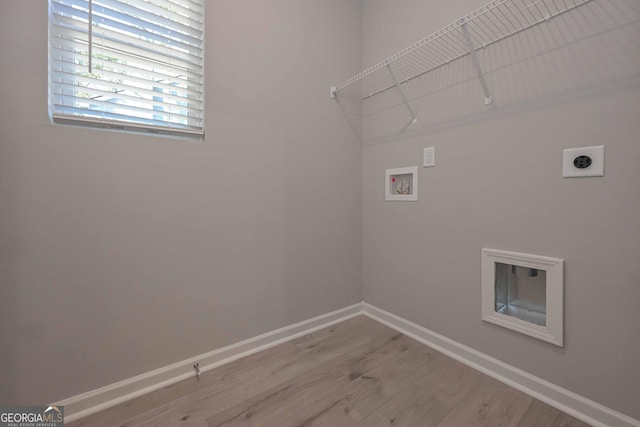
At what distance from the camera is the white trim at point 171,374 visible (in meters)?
1.14

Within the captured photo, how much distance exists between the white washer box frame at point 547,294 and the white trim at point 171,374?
1.08 m

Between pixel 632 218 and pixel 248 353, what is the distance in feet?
6.28

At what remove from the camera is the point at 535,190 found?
1204 mm

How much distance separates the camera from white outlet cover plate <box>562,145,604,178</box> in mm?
1034

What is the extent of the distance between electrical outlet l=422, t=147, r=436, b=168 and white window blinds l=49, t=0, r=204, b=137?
134cm

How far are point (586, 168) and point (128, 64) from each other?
6.82ft

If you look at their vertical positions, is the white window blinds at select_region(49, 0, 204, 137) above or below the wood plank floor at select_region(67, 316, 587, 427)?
above

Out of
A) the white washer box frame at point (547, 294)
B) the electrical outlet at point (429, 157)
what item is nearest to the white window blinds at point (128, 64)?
Answer: the electrical outlet at point (429, 157)

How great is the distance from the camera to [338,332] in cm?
183

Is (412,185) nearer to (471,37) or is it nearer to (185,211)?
(471,37)

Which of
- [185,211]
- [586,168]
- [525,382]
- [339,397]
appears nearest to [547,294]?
[525,382]

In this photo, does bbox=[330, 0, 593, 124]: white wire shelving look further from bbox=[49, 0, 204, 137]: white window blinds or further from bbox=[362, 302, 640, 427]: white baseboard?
bbox=[362, 302, 640, 427]: white baseboard

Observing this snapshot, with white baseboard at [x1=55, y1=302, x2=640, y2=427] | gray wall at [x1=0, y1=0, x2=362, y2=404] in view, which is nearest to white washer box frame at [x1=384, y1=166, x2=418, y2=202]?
gray wall at [x1=0, y1=0, x2=362, y2=404]

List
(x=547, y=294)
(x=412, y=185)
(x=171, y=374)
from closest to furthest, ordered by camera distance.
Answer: (x=547, y=294), (x=171, y=374), (x=412, y=185)
